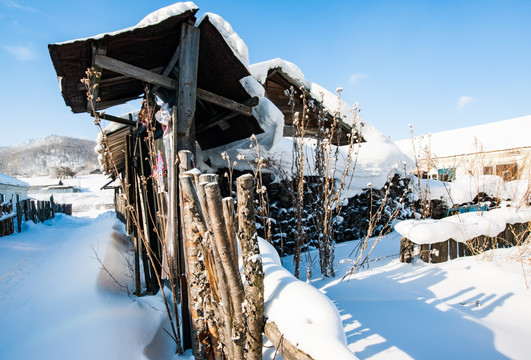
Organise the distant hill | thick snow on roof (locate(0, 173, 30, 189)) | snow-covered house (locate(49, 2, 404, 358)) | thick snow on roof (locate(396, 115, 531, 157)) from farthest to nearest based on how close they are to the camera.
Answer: the distant hill < thick snow on roof (locate(396, 115, 531, 157)) < thick snow on roof (locate(0, 173, 30, 189)) < snow-covered house (locate(49, 2, 404, 358))

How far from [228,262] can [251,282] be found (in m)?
0.14

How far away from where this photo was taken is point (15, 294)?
368 centimetres

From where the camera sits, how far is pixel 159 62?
357 centimetres

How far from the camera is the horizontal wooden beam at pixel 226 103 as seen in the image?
11.0 ft

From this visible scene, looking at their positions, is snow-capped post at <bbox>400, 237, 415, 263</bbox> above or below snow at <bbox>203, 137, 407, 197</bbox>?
below

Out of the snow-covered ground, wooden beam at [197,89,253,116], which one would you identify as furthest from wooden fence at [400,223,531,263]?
wooden beam at [197,89,253,116]

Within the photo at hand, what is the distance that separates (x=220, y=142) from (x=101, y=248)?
306cm

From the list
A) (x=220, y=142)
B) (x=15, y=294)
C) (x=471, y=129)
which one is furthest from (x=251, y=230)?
(x=471, y=129)

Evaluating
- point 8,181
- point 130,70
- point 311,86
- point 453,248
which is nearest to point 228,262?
point 130,70

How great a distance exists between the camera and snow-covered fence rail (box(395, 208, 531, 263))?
3.36 meters

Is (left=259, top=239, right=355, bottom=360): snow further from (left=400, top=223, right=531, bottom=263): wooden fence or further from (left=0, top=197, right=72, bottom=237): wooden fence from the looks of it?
(left=0, top=197, right=72, bottom=237): wooden fence

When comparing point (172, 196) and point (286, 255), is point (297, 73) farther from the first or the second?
point (172, 196)

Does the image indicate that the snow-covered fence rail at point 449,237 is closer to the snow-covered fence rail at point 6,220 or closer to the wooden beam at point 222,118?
the wooden beam at point 222,118

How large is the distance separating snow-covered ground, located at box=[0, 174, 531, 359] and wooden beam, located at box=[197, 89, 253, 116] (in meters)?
2.44
